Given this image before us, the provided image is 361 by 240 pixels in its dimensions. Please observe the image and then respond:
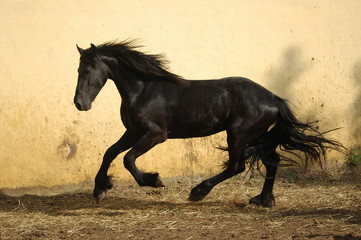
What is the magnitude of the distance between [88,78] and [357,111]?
449 centimetres

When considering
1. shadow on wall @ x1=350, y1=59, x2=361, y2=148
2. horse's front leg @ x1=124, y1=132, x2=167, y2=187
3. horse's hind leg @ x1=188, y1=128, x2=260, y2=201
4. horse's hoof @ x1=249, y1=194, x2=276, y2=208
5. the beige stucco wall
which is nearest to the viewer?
horse's front leg @ x1=124, y1=132, x2=167, y2=187

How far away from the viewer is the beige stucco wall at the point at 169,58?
7840 millimetres

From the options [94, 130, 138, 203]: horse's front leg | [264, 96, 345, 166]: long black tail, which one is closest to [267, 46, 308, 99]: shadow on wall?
[264, 96, 345, 166]: long black tail

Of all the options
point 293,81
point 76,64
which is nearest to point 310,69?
point 293,81

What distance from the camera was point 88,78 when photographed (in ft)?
21.2

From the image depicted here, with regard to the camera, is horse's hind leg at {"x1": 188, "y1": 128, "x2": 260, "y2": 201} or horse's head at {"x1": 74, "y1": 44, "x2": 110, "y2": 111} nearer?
horse's head at {"x1": 74, "y1": 44, "x2": 110, "y2": 111}

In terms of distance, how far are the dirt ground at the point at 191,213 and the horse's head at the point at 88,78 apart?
1227 mm

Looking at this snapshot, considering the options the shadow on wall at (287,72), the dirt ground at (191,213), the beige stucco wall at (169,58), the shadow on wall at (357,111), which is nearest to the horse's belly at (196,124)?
the dirt ground at (191,213)

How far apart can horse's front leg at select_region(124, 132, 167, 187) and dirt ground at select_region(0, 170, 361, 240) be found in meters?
0.36

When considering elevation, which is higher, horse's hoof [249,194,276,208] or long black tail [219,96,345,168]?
long black tail [219,96,345,168]

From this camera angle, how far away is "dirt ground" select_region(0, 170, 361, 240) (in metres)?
5.33

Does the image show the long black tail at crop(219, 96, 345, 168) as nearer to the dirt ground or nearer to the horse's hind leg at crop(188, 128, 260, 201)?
the horse's hind leg at crop(188, 128, 260, 201)

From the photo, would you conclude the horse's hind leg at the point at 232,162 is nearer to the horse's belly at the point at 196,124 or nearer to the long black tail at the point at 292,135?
the horse's belly at the point at 196,124

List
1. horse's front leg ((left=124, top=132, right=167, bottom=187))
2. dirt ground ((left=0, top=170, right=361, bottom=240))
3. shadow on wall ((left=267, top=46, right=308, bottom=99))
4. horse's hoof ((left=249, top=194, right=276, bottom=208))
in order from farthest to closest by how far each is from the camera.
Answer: shadow on wall ((left=267, top=46, right=308, bottom=99))
horse's hoof ((left=249, top=194, right=276, bottom=208))
horse's front leg ((left=124, top=132, right=167, bottom=187))
dirt ground ((left=0, top=170, right=361, bottom=240))
